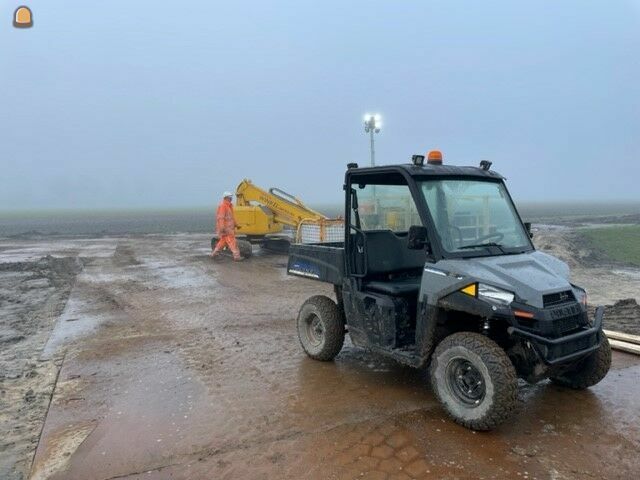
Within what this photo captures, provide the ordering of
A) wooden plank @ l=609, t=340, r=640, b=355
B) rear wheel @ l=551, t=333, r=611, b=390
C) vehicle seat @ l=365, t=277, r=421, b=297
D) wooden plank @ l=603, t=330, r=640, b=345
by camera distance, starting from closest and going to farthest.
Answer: rear wheel @ l=551, t=333, r=611, b=390, vehicle seat @ l=365, t=277, r=421, b=297, wooden plank @ l=609, t=340, r=640, b=355, wooden plank @ l=603, t=330, r=640, b=345

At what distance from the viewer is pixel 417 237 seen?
443cm

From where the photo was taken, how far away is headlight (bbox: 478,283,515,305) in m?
3.94

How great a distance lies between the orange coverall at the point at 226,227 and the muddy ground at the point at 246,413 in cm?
662

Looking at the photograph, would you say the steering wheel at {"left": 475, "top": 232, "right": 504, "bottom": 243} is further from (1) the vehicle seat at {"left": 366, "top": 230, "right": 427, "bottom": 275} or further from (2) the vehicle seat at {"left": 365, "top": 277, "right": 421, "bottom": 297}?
(1) the vehicle seat at {"left": 366, "top": 230, "right": 427, "bottom": 275}

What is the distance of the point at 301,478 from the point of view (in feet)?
11.4

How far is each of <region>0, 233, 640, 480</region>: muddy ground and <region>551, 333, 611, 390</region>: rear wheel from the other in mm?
125

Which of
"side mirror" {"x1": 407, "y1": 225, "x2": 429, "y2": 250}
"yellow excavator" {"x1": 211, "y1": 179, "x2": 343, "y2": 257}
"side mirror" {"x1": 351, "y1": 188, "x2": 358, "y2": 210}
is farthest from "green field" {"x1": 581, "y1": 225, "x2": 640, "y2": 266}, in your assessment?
"side mirror" {"x1": 407, "y1": 225, "x2": 429, "y2": 250}

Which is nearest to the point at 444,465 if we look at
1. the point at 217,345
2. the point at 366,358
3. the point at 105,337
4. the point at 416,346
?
the point at 416,346

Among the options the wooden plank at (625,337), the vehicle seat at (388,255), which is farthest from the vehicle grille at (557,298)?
the wooden plank at (625,337)

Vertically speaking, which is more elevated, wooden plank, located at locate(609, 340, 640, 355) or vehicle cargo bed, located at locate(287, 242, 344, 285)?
vehicle cargo bed, located at locate(287, 242, 344, 285)

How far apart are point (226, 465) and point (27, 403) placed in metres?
2.42

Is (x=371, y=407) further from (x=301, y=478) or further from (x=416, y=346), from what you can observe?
(x=301, y=478)

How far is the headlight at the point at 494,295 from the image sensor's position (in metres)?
3.94

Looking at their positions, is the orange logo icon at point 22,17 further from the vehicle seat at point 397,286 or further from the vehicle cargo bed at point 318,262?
the vehicle seat at point 397,286
